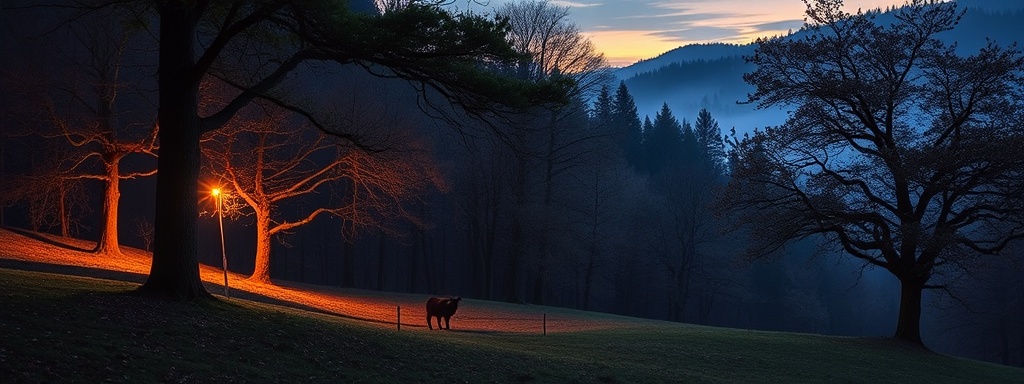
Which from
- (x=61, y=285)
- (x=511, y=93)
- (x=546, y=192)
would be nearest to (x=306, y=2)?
(x=511, y=93)

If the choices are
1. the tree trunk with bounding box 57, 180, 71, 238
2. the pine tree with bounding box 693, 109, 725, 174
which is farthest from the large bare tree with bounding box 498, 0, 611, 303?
the pine tree with bounding box 693, 109, 725, 174

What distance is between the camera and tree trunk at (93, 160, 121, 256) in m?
30.0

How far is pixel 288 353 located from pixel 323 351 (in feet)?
2.31

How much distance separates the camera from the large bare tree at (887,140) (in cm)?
2391

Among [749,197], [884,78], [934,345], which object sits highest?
[884,78]

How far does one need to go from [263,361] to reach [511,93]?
238 inches

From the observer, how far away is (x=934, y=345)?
67812mm

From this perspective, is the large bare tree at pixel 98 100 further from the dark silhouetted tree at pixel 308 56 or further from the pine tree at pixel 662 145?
the pine tree at pixel 662 145

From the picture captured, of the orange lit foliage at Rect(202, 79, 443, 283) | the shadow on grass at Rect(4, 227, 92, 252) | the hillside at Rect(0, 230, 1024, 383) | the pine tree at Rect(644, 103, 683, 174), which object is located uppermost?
the pine tree at Rect(644, 103, 683, 174)

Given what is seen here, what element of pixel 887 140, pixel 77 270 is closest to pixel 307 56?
pixel 77 270

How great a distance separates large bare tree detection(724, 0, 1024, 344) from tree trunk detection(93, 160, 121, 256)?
921 inches

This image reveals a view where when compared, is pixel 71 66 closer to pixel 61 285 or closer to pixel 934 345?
pixel 61 285

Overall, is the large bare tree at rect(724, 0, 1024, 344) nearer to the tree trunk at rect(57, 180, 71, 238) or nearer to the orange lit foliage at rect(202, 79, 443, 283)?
the orange lit foliage at rect(202, 79, 443, 283)

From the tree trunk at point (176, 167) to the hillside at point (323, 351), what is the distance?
708 mm
